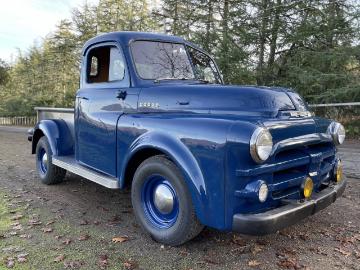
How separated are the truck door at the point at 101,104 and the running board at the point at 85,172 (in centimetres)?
7

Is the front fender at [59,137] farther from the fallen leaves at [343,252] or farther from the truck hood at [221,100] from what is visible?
the fallen leaves at [343,252]

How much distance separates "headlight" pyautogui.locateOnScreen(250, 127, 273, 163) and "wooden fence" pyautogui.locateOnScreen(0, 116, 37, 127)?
28870 mm

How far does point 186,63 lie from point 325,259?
2668 millimetres

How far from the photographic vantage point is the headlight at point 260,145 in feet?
9.37

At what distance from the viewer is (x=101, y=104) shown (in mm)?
4547

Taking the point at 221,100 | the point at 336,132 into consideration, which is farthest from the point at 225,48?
the point at 221,100

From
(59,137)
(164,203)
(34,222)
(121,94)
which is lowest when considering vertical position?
(34,222)

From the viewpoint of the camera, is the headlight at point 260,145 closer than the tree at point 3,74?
Yes

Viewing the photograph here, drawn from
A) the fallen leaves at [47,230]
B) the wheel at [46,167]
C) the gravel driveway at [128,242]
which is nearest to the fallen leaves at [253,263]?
the gravel driveway at [128,242]

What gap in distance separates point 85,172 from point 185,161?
185 cm

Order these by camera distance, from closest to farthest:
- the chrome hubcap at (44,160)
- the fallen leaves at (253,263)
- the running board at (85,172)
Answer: the fallen leaves at (253,263), the running board at (85,172), the chrome hubcap at (44,160)

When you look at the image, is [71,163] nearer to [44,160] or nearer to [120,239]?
[44,160]

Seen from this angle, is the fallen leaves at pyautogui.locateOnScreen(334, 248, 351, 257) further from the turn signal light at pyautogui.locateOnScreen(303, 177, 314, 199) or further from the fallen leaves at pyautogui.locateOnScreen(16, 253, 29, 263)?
the fallen leaves at pyautogui.locateOnScreen(16, 253, 29, 263)

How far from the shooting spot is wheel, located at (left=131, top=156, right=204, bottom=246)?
10.9 feet
